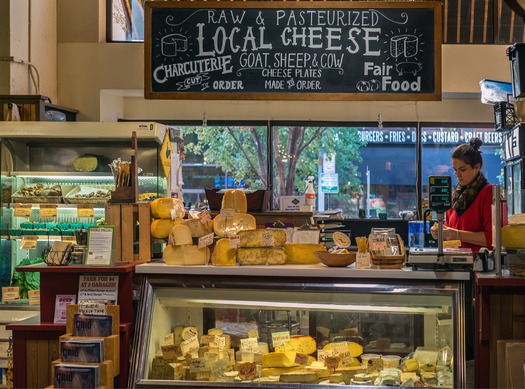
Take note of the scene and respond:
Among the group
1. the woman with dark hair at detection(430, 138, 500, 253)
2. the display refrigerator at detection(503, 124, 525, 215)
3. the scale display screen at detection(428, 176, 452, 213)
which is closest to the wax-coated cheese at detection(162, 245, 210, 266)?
the scale display screen at detection(428, 176, 452, 213)

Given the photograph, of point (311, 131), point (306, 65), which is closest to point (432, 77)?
point (306, 65)

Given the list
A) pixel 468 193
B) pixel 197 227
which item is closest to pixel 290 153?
pixel 468 193

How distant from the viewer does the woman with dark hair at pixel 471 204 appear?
454 centimetres

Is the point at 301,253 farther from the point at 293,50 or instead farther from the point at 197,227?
the point at 293,50

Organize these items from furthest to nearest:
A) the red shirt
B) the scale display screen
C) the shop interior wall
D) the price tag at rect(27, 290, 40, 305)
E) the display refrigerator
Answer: the shop interior wall → the display refrigerator → the price tag at rect(27, 290, 40, 305) → the red shirt → the scale display screen

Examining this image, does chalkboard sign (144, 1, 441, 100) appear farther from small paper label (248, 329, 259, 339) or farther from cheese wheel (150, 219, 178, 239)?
small paper label (248, 329, 259, 339)

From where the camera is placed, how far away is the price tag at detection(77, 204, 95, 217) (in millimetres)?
6316

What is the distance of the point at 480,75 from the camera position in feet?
26.1

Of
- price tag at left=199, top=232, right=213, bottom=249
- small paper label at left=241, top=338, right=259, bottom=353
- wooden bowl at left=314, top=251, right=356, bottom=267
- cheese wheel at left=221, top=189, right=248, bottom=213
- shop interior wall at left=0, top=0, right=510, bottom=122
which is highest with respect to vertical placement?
shop interior wall at left=0, top=0, right=510, bottom=122

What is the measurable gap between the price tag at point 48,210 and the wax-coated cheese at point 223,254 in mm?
2877

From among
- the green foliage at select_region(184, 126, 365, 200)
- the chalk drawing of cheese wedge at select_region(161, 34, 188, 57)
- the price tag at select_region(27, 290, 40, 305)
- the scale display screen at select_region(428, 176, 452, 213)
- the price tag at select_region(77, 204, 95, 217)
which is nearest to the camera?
the scale display screen at select_region(428, 176, 452, 213)

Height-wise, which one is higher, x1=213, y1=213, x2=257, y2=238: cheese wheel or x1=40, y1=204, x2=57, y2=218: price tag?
x1=40, y1=204, x2=57, y2=218: price tag

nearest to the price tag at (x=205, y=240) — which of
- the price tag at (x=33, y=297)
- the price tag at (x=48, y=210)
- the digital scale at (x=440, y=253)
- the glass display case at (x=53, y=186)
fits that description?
the digital scale at (x=440, y=253)

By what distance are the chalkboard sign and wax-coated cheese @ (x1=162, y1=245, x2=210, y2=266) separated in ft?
3.11
